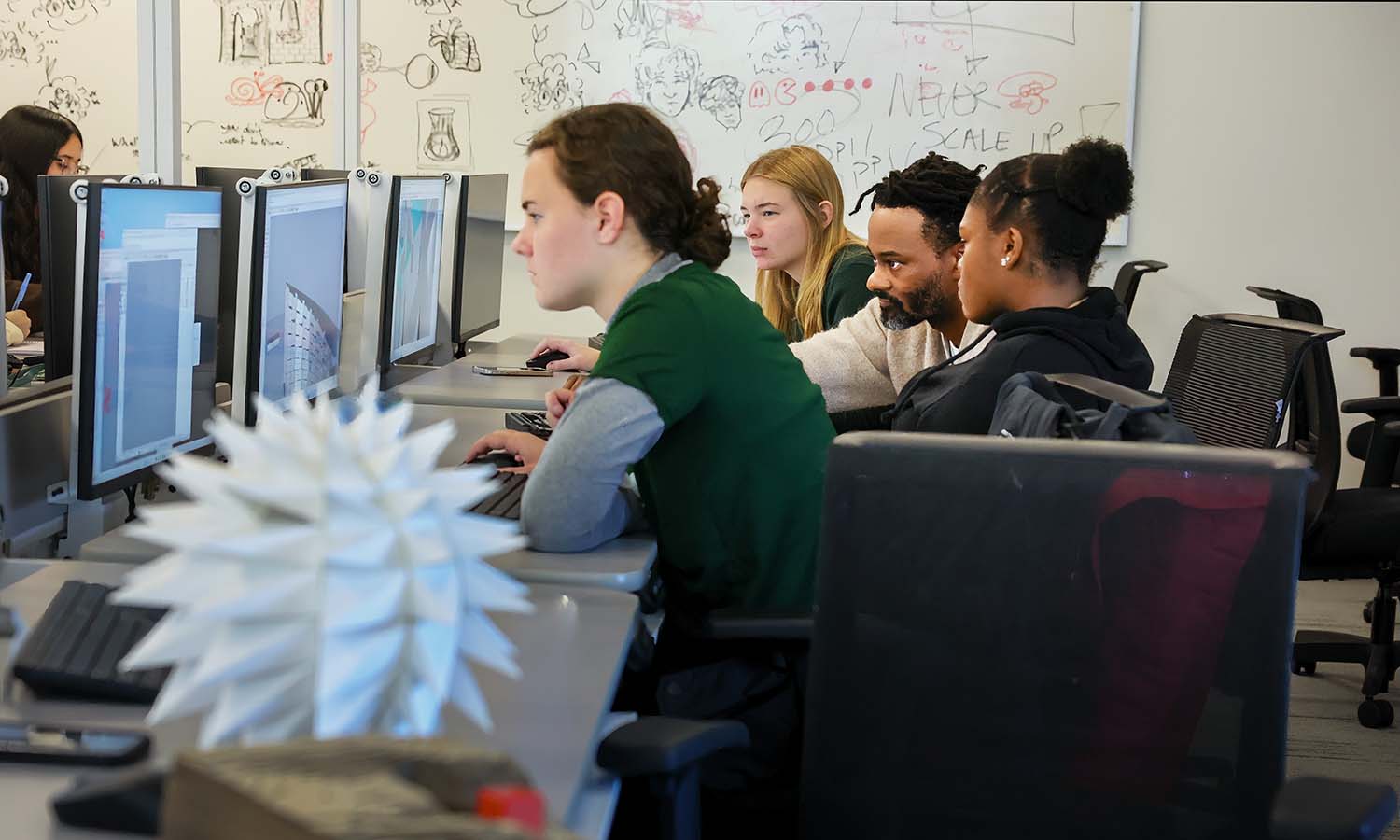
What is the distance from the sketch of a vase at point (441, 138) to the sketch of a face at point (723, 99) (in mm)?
900

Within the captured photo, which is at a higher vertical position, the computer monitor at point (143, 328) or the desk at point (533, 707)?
the computer monitor at point (143, 328)

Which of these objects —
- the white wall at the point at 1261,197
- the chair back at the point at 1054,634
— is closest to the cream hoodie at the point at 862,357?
the chair back at the point at 1054,634

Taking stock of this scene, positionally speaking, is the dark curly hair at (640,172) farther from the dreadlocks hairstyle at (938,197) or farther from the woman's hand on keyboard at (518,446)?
the dreadlocks hairstyle at (938,197)

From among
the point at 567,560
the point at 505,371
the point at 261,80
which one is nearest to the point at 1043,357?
the point at 567,560

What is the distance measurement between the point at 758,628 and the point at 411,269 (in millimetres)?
1535

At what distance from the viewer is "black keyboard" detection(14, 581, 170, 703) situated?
1.10 meters

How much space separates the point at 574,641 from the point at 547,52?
3.97 metres

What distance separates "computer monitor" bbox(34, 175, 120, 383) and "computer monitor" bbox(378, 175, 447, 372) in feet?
2.71

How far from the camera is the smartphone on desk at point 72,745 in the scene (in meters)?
0.97

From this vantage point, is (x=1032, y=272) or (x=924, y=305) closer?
(x=1032, y=272)

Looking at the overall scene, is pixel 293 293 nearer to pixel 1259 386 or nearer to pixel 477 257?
pixel 477 257

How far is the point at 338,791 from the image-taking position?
0.56 m

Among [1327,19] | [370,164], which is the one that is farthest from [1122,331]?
[370,164]

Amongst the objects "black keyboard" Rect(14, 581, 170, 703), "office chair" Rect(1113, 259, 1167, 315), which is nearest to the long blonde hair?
"office chair" Rect(1113, 259, 1167, 315)
